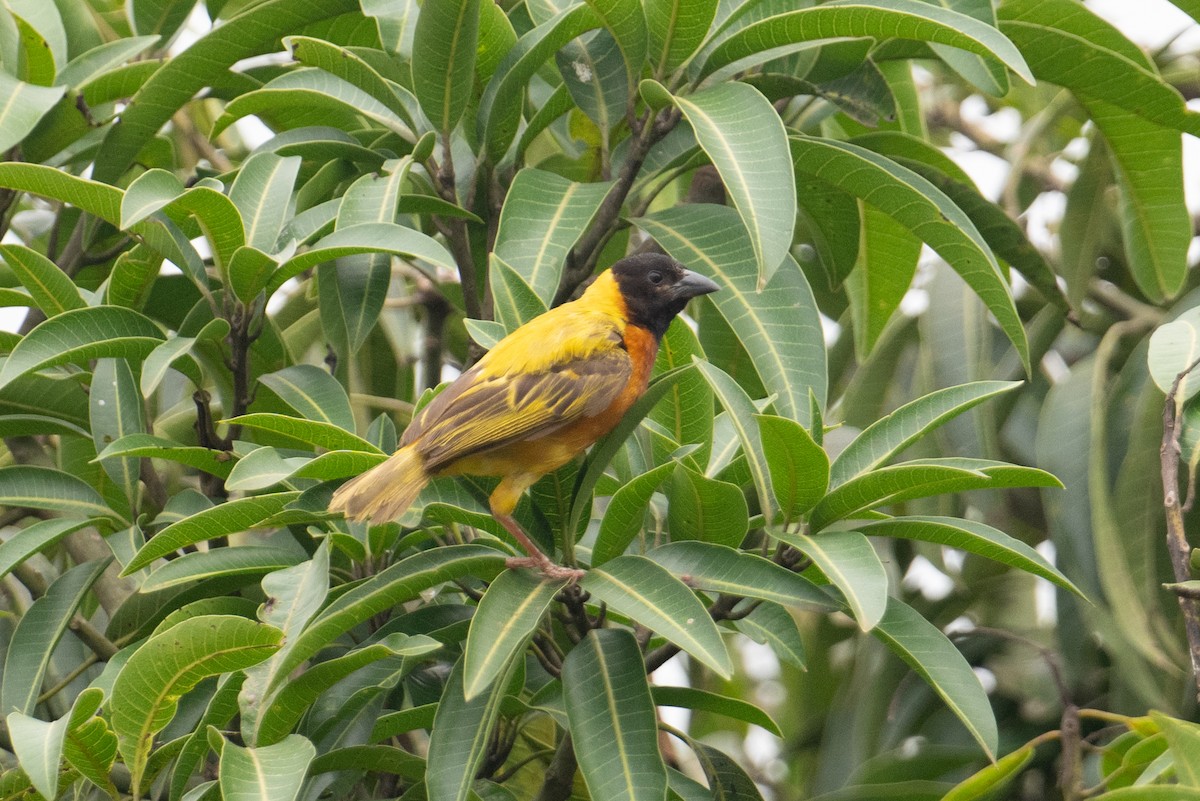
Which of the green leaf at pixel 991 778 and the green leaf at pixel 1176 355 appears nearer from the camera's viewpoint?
the green leaf at pixel 991 778

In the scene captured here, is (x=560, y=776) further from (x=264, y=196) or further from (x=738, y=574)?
(x=264, y=196)

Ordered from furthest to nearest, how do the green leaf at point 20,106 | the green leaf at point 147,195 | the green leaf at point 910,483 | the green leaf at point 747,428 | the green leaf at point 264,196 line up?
the green leaf at point 20,106, the green leaf at point 264,196, the green leaf at point 147,195, the green leaf at point 747,428, the green leaf at point 910,483

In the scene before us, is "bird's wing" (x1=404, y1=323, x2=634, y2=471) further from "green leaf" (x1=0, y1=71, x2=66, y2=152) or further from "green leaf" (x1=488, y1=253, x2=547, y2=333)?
"green leaf" (x1=0, y1=71, x2=66, y2=152)

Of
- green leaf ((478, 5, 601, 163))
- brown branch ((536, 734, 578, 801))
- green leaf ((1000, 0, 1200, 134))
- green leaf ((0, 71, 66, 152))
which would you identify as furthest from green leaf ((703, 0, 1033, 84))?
green leaf ((0, 71, 66, 152))

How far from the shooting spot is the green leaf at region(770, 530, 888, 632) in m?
2.14

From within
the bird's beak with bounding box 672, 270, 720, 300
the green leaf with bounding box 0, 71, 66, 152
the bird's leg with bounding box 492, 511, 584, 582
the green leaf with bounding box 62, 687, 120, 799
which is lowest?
the green leaf with bounding box 62, 687, 120, 799

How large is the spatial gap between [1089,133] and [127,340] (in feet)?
10.3

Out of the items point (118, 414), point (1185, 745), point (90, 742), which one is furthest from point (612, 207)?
point (1185, 745)

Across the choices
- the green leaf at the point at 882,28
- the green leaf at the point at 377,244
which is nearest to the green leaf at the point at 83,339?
the green leaf at the point at 377,244

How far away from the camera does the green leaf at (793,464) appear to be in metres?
2.36

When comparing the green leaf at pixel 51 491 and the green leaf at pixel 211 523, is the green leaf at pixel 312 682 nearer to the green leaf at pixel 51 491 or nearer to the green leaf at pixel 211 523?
the green leaf at pixel 211 523

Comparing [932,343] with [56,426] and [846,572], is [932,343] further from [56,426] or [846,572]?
[56,426]

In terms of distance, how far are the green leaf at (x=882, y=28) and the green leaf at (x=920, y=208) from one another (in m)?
0.31

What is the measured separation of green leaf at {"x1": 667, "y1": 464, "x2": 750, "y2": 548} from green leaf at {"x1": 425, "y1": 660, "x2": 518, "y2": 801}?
1.44 feet
